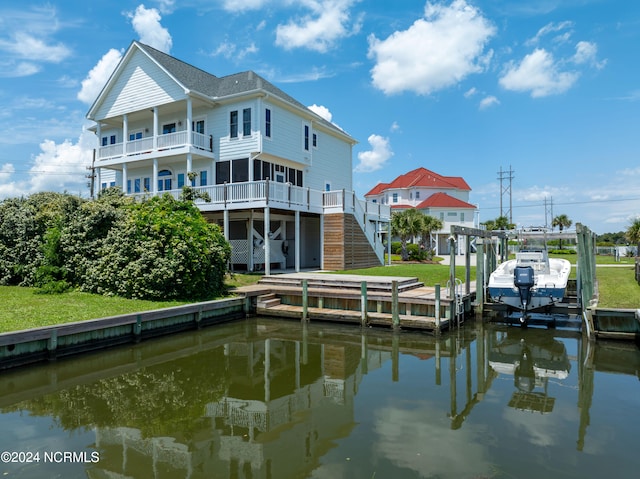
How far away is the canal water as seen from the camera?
5793 millimetres

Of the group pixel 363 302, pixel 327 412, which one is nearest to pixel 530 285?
pixel 363 302

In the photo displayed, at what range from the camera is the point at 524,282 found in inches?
540

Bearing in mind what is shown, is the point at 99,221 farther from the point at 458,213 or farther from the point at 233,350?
the point at 458,213

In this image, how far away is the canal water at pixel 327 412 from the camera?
5793 mm

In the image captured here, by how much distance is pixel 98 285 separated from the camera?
50.7 ft

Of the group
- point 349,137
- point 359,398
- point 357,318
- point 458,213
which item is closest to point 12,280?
point 357,318

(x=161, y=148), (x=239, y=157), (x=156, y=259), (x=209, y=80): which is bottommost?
(x=156, y=259)

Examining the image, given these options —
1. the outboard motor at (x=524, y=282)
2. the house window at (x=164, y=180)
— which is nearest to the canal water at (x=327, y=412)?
the outboard motor at (x=524, y=282)

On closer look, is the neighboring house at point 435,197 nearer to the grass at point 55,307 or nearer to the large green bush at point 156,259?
the large green bush at point 156,259

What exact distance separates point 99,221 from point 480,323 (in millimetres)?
14224

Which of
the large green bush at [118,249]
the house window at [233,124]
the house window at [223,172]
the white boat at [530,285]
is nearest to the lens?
the white boat at [530,285]

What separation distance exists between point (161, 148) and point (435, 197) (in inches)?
1644

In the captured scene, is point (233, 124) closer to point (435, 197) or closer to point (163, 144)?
point (163, 144)

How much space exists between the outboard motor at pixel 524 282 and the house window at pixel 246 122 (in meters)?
15.1
